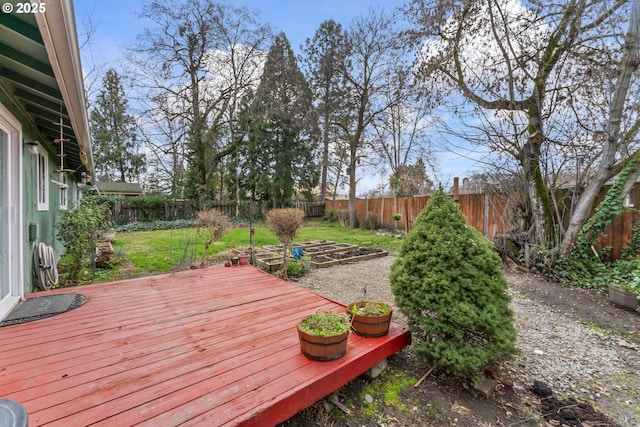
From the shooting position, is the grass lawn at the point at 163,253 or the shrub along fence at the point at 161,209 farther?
the shrub along fence at the point at 161,209

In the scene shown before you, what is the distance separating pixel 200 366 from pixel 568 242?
6.44 meters

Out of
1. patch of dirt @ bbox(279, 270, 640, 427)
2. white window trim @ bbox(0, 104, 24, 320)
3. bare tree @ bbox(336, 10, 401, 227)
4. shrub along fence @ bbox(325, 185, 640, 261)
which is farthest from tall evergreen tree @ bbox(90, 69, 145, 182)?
patch of dirt @ bbox(279, 270, 640, 427)

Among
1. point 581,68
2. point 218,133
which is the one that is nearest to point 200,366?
point 581,68

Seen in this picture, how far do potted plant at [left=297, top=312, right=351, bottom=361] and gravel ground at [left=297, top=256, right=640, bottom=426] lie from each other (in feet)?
1.77

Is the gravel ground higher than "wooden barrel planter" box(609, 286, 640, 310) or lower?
lower

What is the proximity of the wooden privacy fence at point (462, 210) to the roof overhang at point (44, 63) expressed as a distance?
5.68 meters

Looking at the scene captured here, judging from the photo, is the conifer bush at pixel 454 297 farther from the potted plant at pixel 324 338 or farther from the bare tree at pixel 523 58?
the bare tree at pixel 523 58

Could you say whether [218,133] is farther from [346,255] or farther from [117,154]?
[346,255]

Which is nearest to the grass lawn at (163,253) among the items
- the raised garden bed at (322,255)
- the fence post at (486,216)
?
the raised garden bed at (322,255)

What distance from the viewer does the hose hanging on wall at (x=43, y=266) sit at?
388 centimetres

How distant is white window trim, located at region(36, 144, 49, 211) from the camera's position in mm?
4207

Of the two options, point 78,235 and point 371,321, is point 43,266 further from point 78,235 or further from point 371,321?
point 371,321

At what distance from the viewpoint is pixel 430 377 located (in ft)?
7.84

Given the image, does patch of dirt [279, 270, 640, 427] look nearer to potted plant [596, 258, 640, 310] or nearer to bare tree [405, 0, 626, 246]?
potted plant [596, 258, 640, 310]
